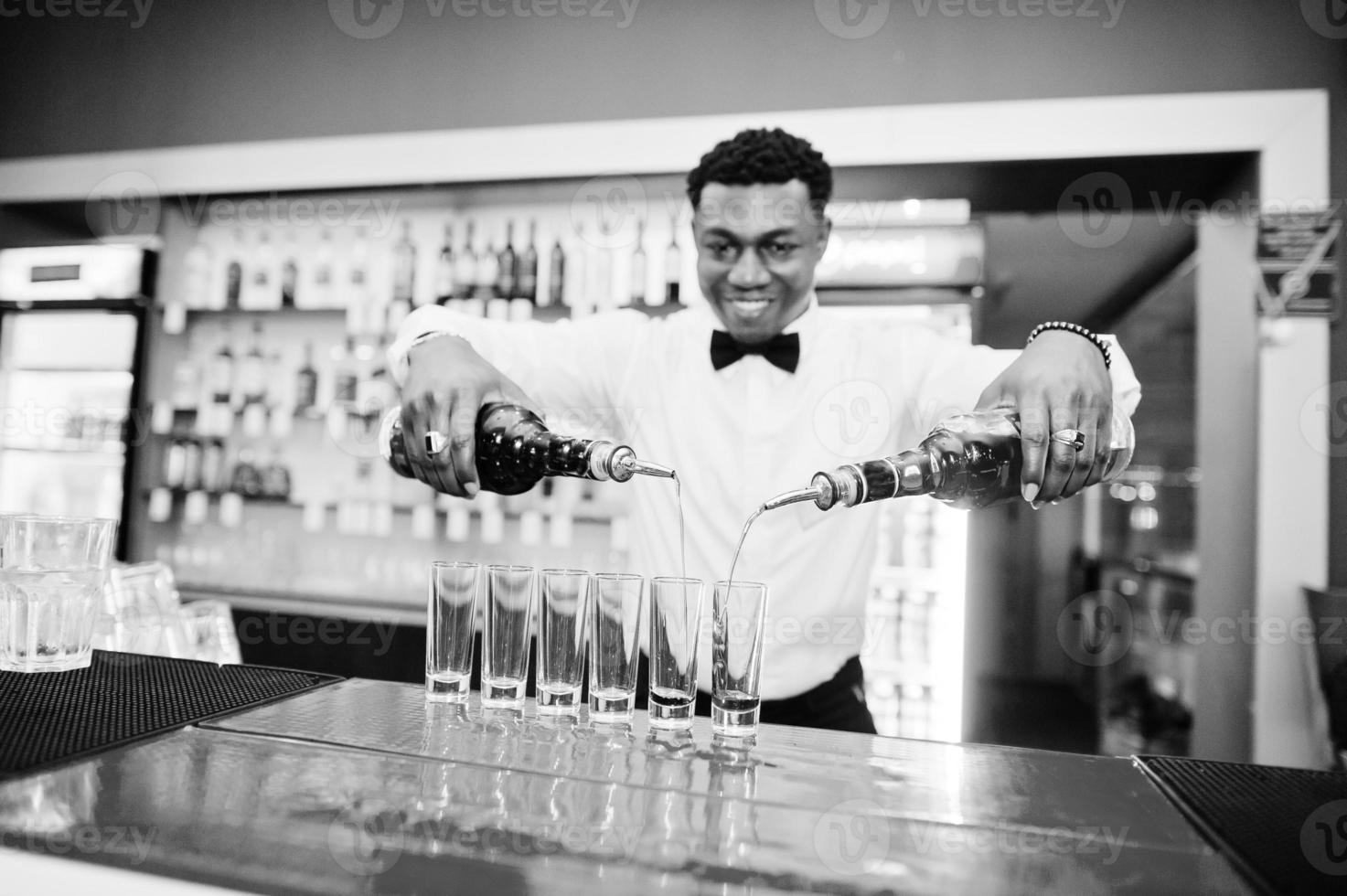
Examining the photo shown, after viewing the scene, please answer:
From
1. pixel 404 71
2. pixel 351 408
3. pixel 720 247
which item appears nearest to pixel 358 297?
pixel 351 408

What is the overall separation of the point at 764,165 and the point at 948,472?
0.85m

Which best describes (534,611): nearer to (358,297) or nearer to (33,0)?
(358,297)

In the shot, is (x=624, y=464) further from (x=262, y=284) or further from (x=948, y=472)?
(x=262, y=284)

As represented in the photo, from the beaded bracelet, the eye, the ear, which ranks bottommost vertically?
the beaded bracelet

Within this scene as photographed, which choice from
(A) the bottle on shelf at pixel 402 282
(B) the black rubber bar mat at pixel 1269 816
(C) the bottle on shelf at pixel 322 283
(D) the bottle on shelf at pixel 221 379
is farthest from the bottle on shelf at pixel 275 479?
(B) the black rubber bar mat at pixel 1269 816

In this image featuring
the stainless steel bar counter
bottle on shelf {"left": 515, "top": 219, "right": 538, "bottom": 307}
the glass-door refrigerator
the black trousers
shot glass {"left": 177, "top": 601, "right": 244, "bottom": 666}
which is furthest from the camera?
the glass-door refrigerator

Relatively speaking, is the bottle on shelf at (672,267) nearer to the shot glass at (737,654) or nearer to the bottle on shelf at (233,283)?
the bottle on shelf at (233,283)

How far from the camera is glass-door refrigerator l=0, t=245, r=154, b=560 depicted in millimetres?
3965

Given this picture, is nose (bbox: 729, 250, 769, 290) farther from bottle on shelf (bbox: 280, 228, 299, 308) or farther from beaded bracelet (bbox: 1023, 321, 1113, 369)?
bottle on shelf (bbox: 280, 228, 299, 308)

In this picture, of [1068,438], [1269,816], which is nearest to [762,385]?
[1068,438]

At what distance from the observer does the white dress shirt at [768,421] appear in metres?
1.73

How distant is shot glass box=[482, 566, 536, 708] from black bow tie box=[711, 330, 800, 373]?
99cm

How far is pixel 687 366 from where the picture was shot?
6.61ft

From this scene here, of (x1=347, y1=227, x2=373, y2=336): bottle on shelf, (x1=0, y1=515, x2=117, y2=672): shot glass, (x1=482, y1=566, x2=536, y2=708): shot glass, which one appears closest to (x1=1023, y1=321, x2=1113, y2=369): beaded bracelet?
(x1=482, y1=566, x2=536, y2=708): shot glass
